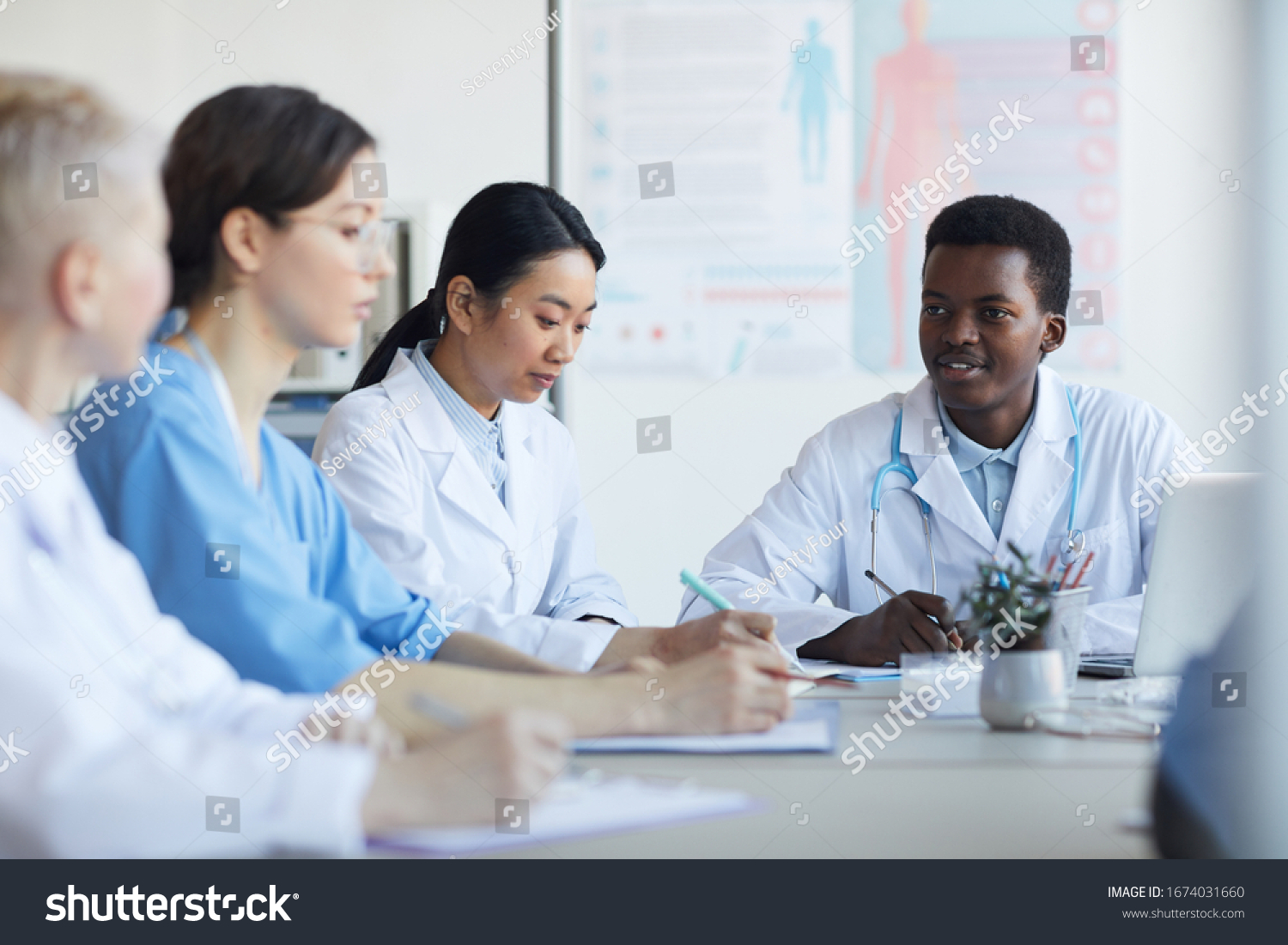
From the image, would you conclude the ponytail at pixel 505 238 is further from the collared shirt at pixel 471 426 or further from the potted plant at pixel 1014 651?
the potted plant at pixel 1014 651

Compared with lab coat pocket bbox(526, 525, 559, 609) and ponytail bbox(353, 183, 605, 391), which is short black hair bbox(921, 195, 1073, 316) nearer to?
ponytail bbox(353, 183, 605, 391)

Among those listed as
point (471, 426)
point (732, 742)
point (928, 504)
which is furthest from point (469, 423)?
point (732, 742)

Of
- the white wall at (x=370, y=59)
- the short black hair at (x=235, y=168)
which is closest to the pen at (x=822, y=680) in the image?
the short black hair at (x=235, y=168)

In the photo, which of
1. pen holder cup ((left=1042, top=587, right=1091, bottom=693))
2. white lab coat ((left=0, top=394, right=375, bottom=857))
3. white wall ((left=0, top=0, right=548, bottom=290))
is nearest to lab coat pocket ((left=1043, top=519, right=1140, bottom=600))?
pen holder cup ((left=1042, top=587, right=1091, bottom=693))

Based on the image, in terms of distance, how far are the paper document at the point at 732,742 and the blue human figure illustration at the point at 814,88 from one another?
2486 mm

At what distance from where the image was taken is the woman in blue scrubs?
105 centimetres

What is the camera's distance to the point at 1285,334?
151 centimetres

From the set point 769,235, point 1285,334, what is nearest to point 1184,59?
point 769,235

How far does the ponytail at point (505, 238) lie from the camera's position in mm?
2012

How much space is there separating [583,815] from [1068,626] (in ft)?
2.35

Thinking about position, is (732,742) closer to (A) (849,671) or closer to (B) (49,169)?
(A) (849,671)

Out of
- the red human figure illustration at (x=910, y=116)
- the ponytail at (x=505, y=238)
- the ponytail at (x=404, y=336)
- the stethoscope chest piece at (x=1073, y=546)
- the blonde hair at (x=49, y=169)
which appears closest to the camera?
the blonde hair at (x=49, y=169)

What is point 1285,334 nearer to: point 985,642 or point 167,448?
point 985,642

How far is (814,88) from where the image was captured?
3.20 meters
